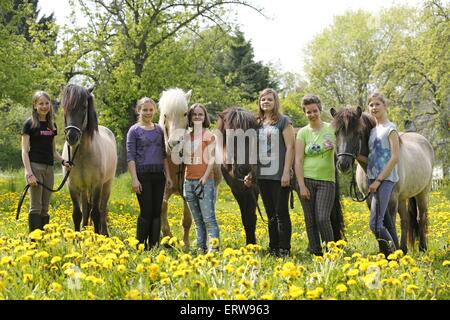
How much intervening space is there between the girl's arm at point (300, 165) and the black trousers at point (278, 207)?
12.5 inches

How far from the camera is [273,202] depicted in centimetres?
603

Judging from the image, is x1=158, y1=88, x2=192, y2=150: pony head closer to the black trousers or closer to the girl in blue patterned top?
the black trousers

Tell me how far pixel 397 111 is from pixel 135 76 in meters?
14.9

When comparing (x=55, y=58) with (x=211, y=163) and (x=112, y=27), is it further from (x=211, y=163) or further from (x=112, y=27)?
(x=211, y=163)

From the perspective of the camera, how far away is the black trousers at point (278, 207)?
5.91 metres

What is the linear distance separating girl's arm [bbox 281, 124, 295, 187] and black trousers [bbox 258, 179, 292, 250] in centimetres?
21

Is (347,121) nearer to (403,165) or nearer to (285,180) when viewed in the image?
(285,180)

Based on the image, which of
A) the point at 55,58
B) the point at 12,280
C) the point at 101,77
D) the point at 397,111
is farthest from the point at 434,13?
the point at 12,280

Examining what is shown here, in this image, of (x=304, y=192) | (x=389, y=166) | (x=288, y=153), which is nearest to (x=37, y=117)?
(x=288, y=153)

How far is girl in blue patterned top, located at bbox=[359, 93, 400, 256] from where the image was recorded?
18.3ft

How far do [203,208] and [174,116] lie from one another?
4.23ft

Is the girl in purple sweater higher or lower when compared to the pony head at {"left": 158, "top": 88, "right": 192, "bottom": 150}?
lower

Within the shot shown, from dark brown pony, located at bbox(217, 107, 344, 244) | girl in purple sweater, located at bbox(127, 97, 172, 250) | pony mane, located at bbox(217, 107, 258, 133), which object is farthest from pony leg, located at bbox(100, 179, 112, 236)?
pony mane, located at bbox(217, 107, 258, 133)

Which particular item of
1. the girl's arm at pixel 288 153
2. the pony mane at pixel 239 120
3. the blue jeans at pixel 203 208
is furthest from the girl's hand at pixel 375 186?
the blue jeans at pixel 203 208
